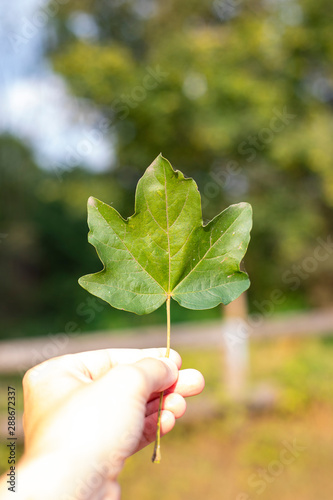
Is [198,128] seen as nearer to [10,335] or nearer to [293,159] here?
[293,159]

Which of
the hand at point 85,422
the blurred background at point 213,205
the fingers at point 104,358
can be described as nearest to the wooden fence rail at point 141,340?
the blurred background at point 213,205

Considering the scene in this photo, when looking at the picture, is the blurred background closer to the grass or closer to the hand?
the grass

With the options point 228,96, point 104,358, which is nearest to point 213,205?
point 228,96

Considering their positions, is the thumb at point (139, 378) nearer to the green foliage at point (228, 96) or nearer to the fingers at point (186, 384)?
the fingers at point (186, 384)

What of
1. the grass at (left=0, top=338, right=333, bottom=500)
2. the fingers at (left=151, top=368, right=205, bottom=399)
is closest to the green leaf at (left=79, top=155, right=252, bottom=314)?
the fingers at (left=151, top=368, right=205, bottom=399)

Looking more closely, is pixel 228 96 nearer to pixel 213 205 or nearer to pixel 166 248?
pixel 213 205

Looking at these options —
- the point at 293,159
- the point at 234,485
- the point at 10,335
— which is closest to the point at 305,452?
the point at 234,485

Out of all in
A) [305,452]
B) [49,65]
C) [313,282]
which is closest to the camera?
[305,452]

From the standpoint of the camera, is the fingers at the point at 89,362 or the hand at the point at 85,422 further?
the fingers at the point at 89,362
